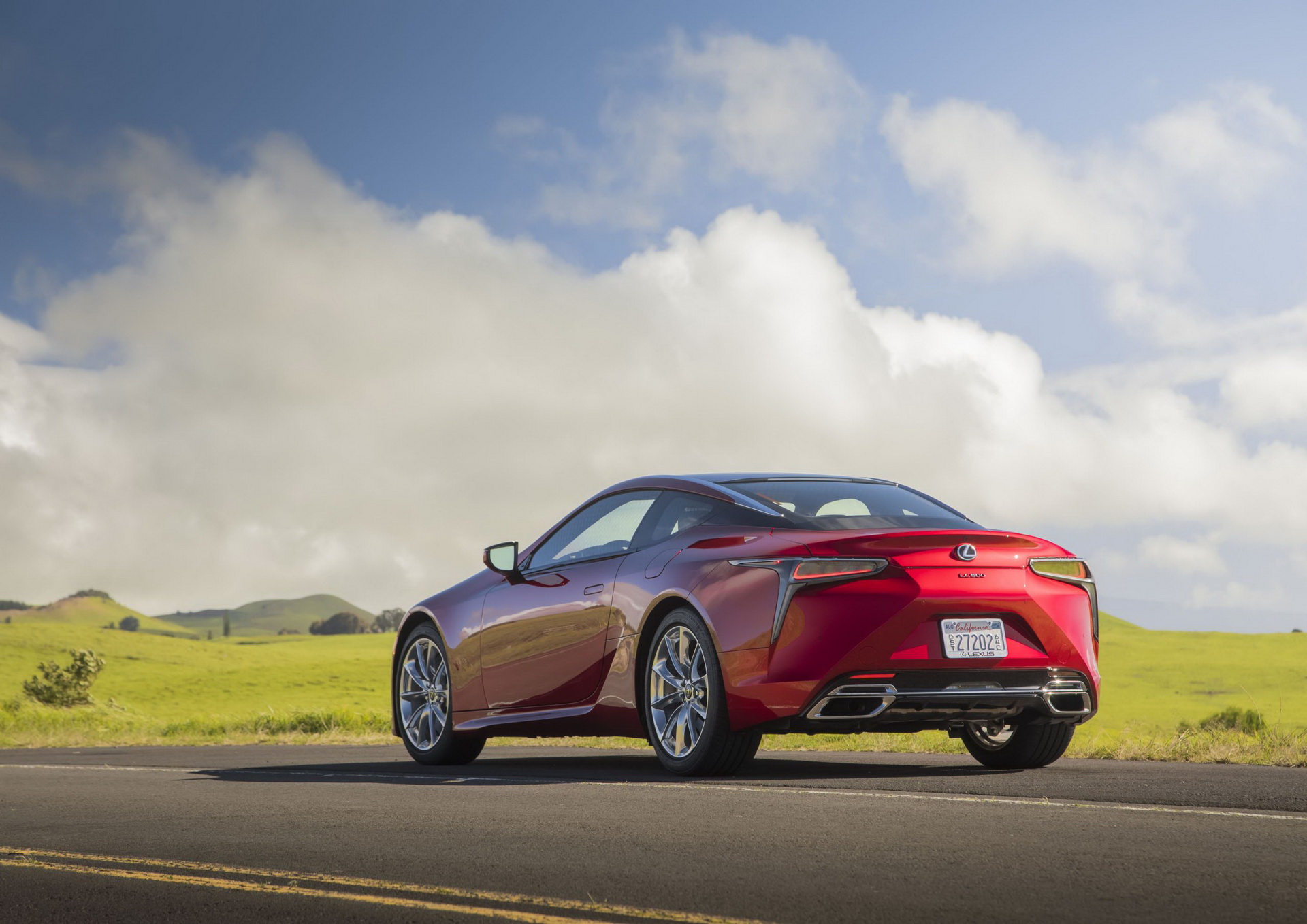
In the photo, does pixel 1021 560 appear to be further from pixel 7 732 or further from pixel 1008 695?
pixel 7 732

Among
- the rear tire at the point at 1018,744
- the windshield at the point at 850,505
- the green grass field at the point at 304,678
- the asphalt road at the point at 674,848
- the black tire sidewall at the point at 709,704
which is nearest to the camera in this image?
the asphalt road at the point at 674,848

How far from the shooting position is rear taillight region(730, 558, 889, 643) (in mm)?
7117

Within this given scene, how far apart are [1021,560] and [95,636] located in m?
103

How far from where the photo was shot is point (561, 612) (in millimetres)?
8719

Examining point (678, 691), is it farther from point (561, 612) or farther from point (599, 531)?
point (599, 531)

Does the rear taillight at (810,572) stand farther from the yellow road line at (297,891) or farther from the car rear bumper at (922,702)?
the yellow road line at (297,891)

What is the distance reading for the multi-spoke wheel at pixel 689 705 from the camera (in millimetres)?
7387

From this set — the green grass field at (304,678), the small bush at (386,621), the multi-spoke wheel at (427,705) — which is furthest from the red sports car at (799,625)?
the small bush at (386,621)

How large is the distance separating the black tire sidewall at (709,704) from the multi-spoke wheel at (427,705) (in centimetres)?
216

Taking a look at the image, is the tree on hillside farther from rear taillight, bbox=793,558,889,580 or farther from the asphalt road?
rear taillight, bbox=793,558,889,580

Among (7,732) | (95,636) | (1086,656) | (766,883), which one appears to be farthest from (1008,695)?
(95,636)

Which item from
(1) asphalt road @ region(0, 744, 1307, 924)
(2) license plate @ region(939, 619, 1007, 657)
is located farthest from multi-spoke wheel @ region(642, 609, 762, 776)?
(2) license plate @ region(939, 619, 1007, 657)

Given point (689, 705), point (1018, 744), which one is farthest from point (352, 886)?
point (1018, 744)

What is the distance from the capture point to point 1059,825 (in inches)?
216
